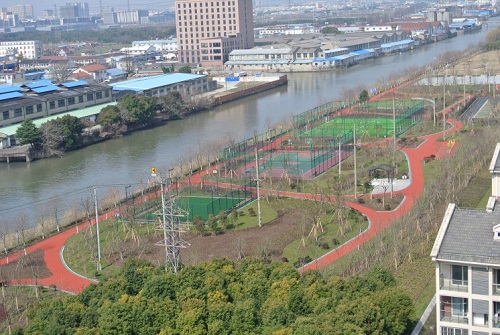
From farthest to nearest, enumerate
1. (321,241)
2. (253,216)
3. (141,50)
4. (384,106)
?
(141,50), (384,106), (253,216), (321,241)

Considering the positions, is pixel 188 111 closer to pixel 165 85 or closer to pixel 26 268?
pixel 165 85

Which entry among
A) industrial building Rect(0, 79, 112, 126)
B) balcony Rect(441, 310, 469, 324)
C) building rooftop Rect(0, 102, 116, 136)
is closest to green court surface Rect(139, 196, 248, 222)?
balcony Rect(441, 310, 469, 324)

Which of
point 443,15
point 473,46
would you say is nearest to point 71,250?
point 473,46

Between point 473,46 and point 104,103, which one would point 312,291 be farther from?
point 473,46

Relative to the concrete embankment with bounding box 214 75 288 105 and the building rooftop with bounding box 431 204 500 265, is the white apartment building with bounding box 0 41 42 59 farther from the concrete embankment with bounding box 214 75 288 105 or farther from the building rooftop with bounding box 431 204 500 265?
the building rooftop with bounding box 431 204 500 265

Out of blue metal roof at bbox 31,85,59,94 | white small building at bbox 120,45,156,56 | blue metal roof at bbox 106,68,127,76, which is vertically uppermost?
white small building at bbox 120,45,156,56

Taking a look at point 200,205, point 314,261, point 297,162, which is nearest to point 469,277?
point 314,261
